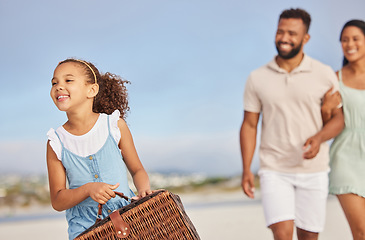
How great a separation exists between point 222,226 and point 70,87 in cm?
412

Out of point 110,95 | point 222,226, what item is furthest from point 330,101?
point 222,226

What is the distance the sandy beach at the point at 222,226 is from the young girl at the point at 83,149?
10.8ft

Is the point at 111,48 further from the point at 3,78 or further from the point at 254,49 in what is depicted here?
the point at 254,49

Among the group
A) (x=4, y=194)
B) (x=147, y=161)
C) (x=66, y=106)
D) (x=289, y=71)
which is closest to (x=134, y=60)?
(x=147, y=161)

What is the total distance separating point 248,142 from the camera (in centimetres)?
323

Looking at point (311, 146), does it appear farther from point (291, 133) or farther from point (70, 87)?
point (70, 87)

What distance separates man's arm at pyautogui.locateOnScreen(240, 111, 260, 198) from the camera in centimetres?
318

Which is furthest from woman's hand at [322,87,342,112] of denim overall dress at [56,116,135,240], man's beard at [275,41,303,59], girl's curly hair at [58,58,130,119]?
denim overall dress at [56,116,135,240]

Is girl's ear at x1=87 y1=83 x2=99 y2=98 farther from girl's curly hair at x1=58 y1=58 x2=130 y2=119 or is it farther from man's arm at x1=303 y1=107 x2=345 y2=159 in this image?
man's arm at x1=303 y1=107 x2=345 y2=159

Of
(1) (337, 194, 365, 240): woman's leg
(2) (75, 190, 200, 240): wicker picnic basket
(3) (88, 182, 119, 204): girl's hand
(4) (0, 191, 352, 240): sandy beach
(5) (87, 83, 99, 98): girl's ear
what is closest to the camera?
(2) (75, 190, 200, 240): wicker picnic basket

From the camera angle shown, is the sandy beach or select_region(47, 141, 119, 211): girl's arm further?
the sandy beach

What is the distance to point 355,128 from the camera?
316cm

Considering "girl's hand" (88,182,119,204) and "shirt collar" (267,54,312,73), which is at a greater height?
"shirt collar" (267,54,312,73)

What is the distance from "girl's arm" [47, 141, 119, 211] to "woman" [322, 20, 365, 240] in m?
1.65
